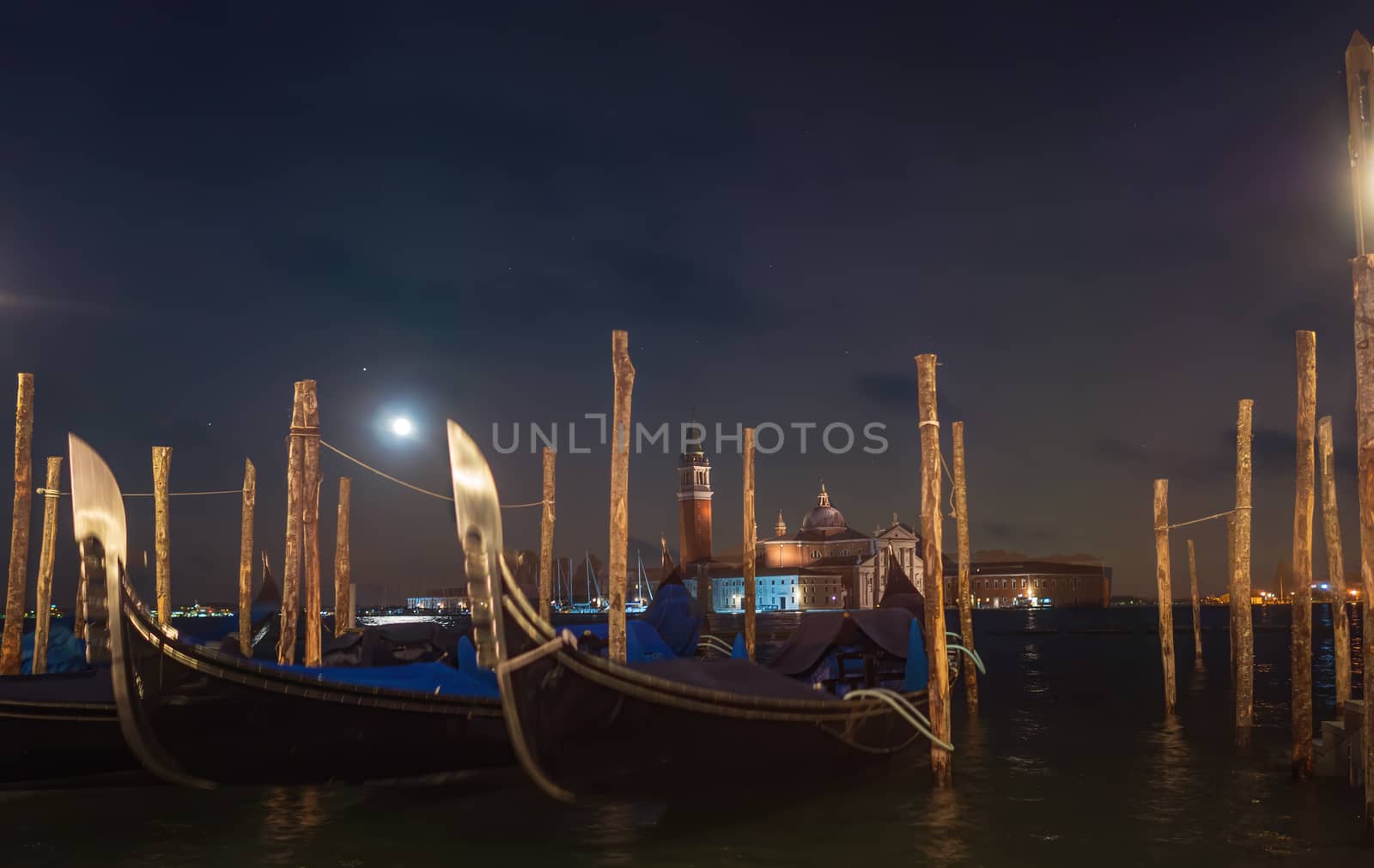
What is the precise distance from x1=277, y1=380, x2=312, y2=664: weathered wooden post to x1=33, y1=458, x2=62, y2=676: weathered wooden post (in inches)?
95.5

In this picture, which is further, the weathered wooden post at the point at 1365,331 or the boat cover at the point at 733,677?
the boat cover at the point at 733,677

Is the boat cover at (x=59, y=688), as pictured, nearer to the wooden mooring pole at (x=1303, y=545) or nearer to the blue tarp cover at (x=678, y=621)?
the blue tarp cover at (x=678, y=621)

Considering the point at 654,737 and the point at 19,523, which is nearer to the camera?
the point at 654,737

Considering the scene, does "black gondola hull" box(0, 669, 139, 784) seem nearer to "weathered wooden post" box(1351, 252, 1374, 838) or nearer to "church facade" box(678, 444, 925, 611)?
"weathered wooden post" box(1351, 252, 1374, 838)

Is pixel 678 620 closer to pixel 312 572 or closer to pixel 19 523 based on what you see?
pixel 312 572

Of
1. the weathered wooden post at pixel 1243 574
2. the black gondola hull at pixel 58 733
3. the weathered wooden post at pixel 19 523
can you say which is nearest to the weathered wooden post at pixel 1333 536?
the weathered wooden post at pixel 1243 574

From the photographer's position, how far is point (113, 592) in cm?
677

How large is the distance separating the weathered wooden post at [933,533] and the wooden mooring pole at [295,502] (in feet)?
17.2

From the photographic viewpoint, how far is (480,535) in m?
5.77

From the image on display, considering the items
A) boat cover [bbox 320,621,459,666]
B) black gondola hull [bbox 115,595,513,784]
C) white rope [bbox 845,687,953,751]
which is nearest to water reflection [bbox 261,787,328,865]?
black gondola hull [bbox 115,595,513,784]

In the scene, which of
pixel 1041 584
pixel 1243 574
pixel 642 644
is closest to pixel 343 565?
pixel 642 644

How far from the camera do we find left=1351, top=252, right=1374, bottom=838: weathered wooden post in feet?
18.9

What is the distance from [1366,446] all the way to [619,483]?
5.68 m

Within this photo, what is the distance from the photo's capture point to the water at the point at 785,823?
6.52 meters
